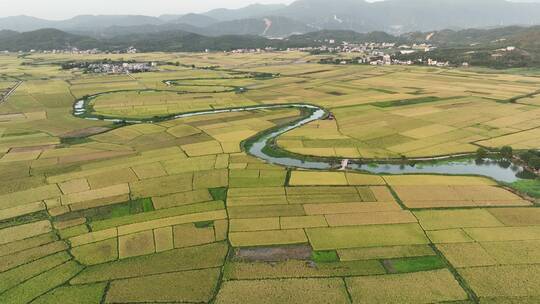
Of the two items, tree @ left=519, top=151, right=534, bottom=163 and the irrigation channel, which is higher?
tree @ left=519, top=151, right=534, bottom=163

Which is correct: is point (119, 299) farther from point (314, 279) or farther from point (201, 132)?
point (201, 132)

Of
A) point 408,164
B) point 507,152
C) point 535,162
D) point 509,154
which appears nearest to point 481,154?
point 507,152

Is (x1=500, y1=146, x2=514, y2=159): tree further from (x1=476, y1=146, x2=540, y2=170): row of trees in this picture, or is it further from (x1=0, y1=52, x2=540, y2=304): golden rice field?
(x1=0, y1=52, x2=540, y2=304): golden rice field

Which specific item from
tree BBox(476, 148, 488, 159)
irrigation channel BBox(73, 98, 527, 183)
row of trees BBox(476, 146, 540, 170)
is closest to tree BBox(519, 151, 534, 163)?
row of trees BBox(476, 146, 540, 170)

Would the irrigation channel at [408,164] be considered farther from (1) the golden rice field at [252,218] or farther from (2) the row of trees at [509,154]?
(1) the golden rice field at [252,218]

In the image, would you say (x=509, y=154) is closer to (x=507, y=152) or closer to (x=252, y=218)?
(x=507, y=152)

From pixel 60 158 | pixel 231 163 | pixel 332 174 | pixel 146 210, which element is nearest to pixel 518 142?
pixel 332 174

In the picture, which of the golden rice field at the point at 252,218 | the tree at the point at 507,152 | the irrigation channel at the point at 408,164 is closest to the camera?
the golden rice field at the point at 252,218

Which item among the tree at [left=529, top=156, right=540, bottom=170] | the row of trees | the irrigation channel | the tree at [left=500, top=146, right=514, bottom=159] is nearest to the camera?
the tree at [left=529, top=156, right=540, bottom=170]

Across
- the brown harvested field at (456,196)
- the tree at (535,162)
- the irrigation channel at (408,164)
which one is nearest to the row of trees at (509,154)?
the tree at (535,162)
